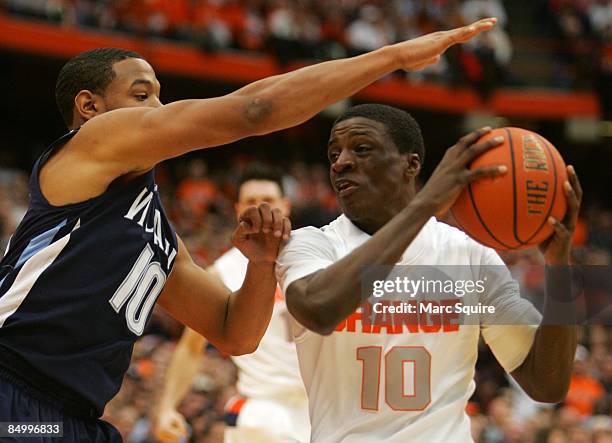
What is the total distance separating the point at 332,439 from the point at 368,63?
4.04ft

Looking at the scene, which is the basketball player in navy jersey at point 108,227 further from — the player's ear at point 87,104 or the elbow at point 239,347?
the elbow at point 239,347

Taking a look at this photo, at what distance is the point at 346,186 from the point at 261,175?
2898 millimetres

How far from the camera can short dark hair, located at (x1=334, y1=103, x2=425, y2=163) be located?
3.41 metres

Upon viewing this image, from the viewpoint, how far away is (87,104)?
3.62 metres

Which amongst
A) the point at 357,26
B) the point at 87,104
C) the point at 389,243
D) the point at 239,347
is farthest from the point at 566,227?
the point at 357,26

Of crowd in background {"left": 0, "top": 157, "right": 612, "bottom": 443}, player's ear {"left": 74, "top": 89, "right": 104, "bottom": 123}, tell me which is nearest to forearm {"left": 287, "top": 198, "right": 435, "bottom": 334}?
player's ear {"left": 74, "top": 89, "right": 104, "bottom": 123}

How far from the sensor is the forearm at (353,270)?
2828 millimetres

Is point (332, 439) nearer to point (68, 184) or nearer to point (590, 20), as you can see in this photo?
point (68, 184)

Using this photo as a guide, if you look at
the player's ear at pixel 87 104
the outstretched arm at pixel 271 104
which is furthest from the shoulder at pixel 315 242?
the player's ear at pixel 87 104

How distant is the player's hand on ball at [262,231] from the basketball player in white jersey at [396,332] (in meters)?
0.06

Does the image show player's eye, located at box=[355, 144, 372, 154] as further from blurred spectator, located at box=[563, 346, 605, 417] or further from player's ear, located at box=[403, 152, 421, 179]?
blurred spectator, located at box=[563, 346, 605, 417]

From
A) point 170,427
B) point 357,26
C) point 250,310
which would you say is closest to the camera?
point 250,310

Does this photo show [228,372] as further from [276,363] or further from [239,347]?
[239,347]

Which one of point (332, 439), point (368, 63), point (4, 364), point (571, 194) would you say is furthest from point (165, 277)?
point (571, 194)
